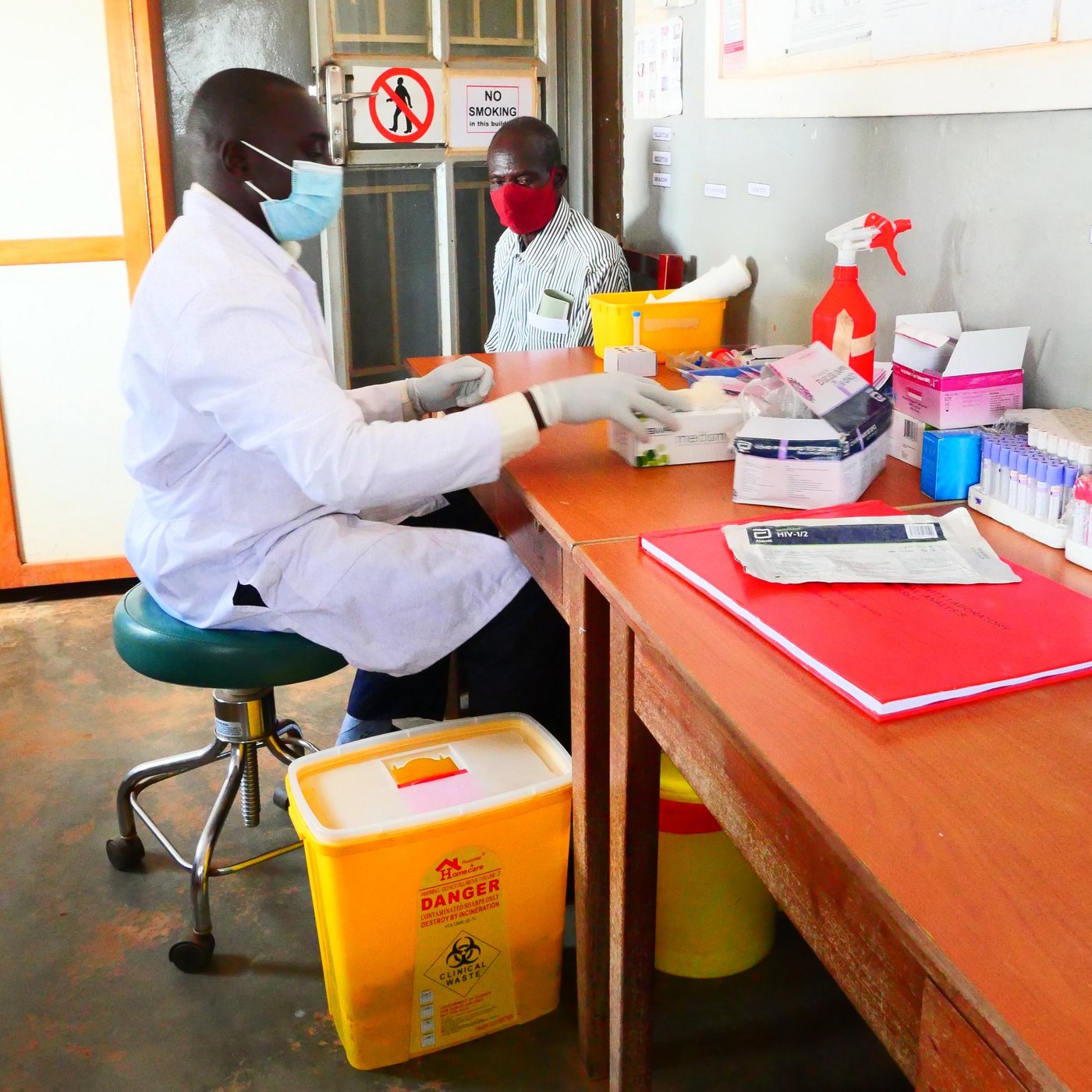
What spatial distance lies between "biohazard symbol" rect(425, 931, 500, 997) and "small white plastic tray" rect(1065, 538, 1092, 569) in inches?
35.0

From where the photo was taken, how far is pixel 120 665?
2918mm

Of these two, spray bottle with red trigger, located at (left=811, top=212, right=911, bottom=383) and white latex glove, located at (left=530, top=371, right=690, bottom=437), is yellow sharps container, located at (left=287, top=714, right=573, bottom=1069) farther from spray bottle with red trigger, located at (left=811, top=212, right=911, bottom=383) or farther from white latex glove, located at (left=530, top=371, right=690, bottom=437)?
spray bottle with red trigger, located at (left=811, top=212, right=911, bottom=383)

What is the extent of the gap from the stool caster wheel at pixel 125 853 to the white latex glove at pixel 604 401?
1141 millimetres

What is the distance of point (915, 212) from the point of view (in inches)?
69.5

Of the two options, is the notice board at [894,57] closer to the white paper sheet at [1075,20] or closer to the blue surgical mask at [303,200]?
the white paper sheet at [1075,20]

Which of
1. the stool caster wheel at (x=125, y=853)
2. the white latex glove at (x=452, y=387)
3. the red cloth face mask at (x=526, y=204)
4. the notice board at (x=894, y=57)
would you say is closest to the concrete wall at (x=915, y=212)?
the notice board at (x=894, y=57)

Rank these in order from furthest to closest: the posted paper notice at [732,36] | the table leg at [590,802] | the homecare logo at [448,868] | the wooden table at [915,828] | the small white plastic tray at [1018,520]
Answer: the posted paper notice at [732,36]
the homecare logo at [448,868]
the table leg at [590,802]
the small white plastic tray at [1018,520]
the wooden table at [915,828]

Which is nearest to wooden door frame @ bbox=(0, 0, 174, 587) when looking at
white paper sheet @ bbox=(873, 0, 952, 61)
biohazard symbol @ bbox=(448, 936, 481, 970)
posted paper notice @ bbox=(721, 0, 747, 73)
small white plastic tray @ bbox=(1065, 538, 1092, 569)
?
posted paper notice @ bbox=(721, 0, 747, 73)

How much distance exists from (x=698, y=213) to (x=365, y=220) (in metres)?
1.35

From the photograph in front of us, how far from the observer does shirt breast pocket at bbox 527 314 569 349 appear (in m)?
2.67

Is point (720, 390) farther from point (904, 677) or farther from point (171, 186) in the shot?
point (171, 186)

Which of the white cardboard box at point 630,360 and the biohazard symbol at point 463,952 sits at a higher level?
the white cardboard box at point 630,360

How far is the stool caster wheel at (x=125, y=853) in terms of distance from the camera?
2.03 meters

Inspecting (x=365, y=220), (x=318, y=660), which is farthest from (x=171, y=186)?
(x=318, y=660)
